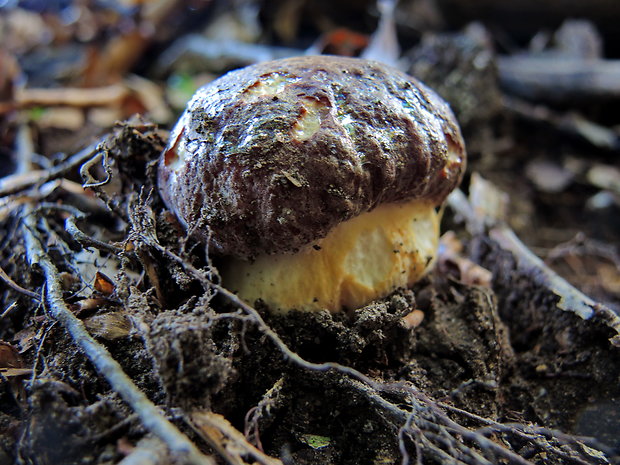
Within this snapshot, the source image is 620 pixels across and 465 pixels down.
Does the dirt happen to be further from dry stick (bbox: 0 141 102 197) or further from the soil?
dry stick (bbox: 0 141 102 197)

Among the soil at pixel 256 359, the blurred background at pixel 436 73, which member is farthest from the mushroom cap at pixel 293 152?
the blurred background at pixel 436 73

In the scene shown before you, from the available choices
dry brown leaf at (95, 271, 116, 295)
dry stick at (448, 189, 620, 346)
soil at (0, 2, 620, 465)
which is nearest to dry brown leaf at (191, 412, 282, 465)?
soil at (0, 2, 620, 465)

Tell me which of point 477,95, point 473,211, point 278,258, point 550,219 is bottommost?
point 550,219

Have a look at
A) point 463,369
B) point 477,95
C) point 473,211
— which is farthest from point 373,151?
point 477,95

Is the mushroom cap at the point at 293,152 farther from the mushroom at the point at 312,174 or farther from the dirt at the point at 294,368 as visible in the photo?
the dirt at the point at 294,368

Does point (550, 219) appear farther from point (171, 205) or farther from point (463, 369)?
point (171, 205)

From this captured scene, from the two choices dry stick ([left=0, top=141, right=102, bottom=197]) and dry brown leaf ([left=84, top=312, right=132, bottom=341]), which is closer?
dry brown leaf ([left=84, top=312, right=132, bottom=341])

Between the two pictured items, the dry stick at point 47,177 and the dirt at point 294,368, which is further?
the dry stick at point 47,177

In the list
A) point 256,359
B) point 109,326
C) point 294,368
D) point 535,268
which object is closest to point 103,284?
point 109,326
